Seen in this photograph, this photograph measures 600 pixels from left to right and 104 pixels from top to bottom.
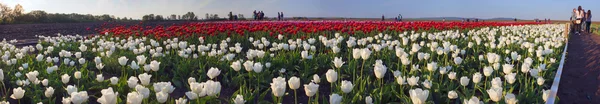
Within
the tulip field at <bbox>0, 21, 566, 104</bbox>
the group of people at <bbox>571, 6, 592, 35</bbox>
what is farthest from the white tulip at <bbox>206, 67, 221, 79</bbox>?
the group of people at <bbox>571, 6, 592, 35</bbox>

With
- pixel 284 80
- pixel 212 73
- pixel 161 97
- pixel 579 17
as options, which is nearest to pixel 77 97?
pixel 161 97

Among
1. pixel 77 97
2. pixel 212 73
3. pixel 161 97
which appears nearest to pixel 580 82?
pixel 212 73

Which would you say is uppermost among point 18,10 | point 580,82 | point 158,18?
point 18,10

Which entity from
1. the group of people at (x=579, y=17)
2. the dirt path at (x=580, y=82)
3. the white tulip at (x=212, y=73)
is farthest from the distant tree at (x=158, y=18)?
the white tulip at (x=212, y=73)

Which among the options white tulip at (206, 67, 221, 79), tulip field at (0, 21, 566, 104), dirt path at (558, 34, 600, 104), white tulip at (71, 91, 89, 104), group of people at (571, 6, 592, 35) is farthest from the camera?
group of people at (571, 6, 592, 35)

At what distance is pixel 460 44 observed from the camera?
8578 millimetres

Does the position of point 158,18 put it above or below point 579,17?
above

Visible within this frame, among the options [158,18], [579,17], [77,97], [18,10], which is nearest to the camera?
[77,97]

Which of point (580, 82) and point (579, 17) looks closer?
point (580, 82)

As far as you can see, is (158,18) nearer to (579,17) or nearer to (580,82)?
(579,17)

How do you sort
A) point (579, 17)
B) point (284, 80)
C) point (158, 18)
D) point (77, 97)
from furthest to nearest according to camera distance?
point (158, 18) → point (579, 17) → point (284, 80) → point (77, 97)

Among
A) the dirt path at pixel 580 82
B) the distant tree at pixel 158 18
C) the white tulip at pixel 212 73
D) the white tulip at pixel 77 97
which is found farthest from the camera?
the distant tree at pixel 158 18

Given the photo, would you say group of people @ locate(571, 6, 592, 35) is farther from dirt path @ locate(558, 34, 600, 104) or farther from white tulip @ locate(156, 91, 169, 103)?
white tulip @ locate(156, 91, 169, 103)

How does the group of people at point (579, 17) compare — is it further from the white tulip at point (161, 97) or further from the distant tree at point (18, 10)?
the distant tree at point (18, 10)
